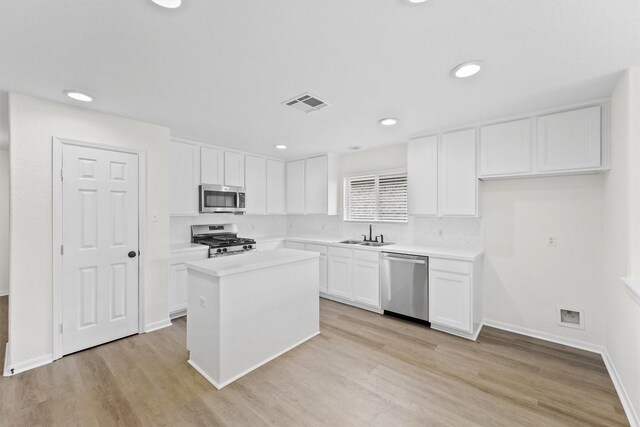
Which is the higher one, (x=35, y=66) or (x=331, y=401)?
(x=35, y=66)

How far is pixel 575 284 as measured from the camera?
9.39ft

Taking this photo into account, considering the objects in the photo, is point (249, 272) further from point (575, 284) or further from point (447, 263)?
point (575, 284)

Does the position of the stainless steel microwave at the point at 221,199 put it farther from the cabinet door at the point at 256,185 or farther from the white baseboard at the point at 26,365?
the white baseboard at the point at 26,365

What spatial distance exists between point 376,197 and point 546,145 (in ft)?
7.46

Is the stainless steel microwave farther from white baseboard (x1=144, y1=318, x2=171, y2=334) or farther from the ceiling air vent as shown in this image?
the ceiling air vent

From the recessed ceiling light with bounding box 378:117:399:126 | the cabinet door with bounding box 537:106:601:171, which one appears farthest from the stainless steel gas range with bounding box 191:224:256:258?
the cabinet door with bounding box 537:106:601:171

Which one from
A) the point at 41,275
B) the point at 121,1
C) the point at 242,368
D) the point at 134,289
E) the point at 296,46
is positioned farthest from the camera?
the point at 134,289

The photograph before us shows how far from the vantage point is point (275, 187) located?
530cm

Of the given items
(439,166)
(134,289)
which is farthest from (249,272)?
(439,166)

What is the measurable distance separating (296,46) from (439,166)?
8.27 ft

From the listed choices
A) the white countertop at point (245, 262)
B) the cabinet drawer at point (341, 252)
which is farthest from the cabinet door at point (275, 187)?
the white countertop at point (245, 262)

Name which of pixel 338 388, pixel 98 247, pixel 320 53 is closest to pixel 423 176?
pixel 320 53

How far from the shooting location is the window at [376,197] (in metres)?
4.25

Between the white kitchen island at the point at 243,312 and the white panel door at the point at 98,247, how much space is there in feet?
3.64
